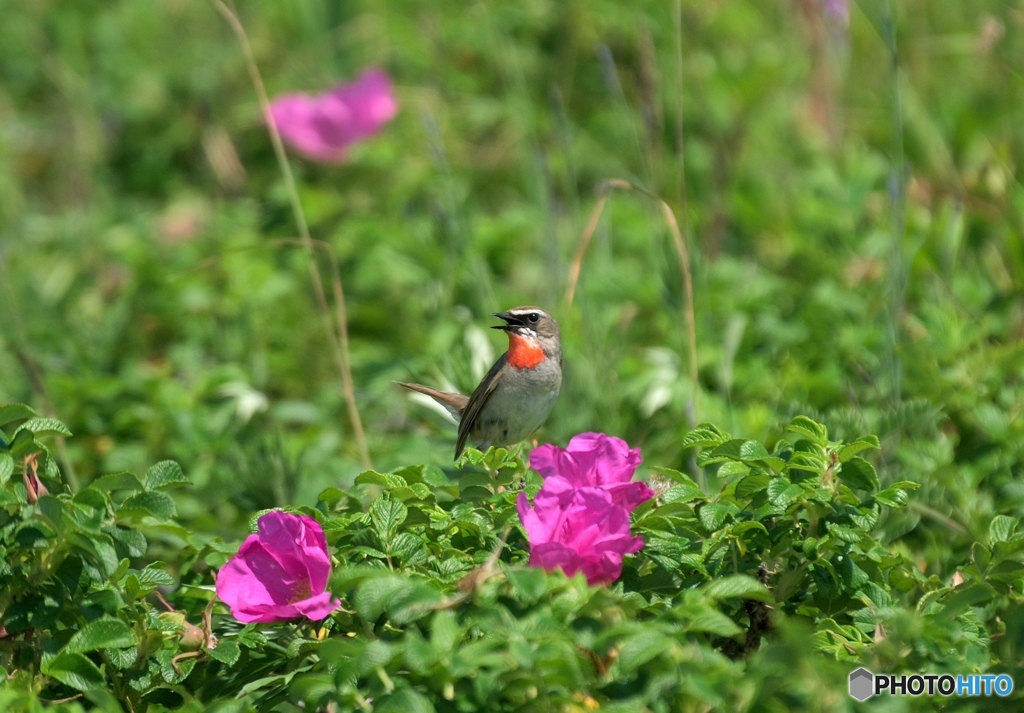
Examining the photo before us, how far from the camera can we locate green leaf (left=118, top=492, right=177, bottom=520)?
2215 millimetres

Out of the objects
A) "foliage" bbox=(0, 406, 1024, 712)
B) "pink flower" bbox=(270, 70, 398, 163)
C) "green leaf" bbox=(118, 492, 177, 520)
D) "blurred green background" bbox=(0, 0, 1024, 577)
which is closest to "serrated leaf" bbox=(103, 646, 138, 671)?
"foliage" bbox=(0, 406, 1024, 712)

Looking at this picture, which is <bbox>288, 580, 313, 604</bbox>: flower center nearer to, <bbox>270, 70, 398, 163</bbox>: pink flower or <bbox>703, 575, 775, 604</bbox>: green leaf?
<bbox>703, 575, 775, 604</bbox>: green leaf

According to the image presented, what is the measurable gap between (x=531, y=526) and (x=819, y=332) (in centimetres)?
246

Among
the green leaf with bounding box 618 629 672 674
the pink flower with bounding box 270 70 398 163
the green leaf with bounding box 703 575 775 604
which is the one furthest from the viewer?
the pink flower with bounding box 270 70 398 163

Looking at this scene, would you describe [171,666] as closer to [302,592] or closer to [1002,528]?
[302,592]

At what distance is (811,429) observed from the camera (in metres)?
2.30

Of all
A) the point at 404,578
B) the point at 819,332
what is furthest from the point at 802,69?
the point at 404,578

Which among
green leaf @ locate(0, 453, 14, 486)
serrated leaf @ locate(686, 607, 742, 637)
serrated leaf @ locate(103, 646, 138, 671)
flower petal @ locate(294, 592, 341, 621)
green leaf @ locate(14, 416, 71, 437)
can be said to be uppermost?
green leaf @ locate(0, 453, 14, 486)

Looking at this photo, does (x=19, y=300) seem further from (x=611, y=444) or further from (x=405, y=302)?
(x=611, y=444)

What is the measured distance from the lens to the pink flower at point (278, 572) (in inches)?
85.1

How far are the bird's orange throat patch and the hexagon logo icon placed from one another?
184 centimetres

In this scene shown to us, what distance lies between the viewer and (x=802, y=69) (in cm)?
606

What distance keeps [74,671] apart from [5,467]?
1.28 feet

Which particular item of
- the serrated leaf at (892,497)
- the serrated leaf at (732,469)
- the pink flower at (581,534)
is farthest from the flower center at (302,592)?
the serrated leaf at (892,497)
